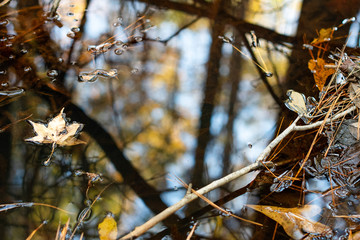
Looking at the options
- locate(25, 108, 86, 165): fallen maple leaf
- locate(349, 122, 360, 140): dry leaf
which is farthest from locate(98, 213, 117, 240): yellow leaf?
locate(349, 122, 360, 140): dry leaf

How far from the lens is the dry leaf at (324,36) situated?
1783mm

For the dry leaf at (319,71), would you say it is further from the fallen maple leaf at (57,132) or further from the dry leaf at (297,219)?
the fallen maple leaf at (57,132)

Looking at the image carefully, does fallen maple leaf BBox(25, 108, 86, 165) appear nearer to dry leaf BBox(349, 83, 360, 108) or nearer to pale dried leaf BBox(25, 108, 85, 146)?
pale dried leaf BBox(25, 108, 85, 146)

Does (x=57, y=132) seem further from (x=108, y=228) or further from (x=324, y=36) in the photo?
(x=324, y=36)

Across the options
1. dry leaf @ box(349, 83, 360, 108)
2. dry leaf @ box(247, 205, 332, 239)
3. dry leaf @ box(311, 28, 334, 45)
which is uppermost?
dry leaf @ box(311, 28, 334, 45)

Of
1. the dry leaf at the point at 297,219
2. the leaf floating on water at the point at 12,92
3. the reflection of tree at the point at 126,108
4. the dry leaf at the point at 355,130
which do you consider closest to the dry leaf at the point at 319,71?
the reflection of tree at the point at 126,108

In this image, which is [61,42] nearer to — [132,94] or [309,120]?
[132,94]

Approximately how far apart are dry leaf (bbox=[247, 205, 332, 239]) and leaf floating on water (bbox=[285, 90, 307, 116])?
48 cm

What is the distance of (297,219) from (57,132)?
3.51 feet

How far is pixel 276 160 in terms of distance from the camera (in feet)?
4.33

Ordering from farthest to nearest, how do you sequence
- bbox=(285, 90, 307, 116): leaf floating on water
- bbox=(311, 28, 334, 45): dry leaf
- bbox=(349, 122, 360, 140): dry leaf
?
bbox=(311, 28, 334, 45): dry leaf → bbox=(285, 90, 307, 116): leaf floating on water → bbox=(349, 122, 360, 140): dry leaf

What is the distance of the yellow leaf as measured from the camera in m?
1.11

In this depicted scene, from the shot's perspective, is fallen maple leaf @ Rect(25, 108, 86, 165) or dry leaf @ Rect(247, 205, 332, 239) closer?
dry leaf @ Rect(247, 205, 332, 239)

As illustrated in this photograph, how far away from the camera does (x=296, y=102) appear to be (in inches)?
59.3
